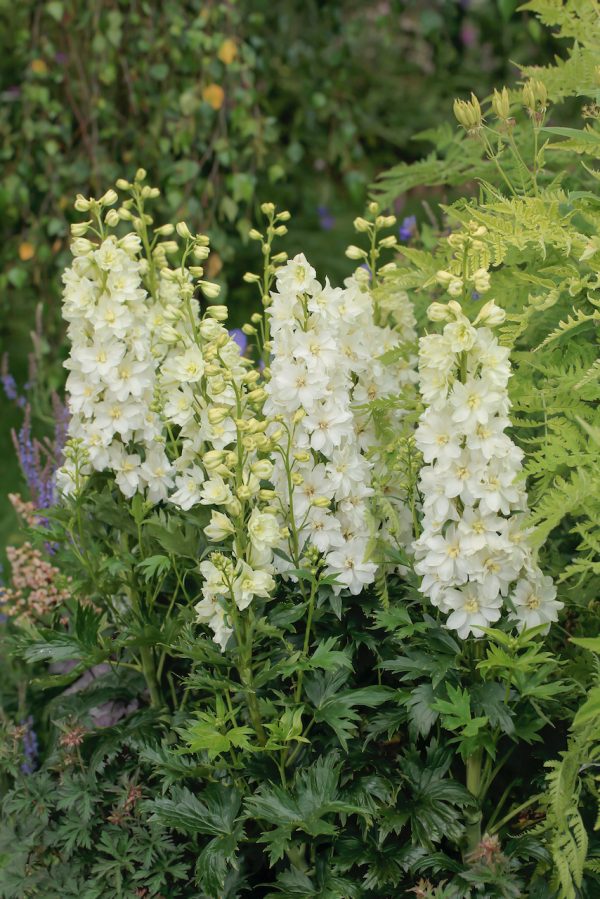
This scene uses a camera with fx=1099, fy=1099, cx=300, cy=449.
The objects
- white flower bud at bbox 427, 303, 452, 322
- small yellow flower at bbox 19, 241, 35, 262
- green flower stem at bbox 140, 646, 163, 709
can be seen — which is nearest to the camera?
white flower bud at bbox 427, 303, 452, 322

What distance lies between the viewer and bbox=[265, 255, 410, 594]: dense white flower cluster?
1866mm

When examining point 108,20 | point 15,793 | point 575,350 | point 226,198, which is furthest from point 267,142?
point 15,793

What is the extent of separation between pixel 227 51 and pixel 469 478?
118 inches

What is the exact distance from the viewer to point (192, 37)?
4.17m

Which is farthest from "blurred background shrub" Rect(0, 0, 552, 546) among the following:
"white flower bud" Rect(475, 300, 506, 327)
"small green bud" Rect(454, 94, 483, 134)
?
"white flower bud" Rect(475, 300, 506, 327)

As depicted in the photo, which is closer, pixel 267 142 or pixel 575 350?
pixel 575 350

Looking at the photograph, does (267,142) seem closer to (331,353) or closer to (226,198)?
(226,198)

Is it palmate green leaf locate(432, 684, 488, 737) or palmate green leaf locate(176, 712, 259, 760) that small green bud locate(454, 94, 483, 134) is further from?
palmate green leaf locate(176, 712, 259, 760)

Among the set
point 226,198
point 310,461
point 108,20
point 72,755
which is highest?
point 108,20

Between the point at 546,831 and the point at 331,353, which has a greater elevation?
the point at 331,353

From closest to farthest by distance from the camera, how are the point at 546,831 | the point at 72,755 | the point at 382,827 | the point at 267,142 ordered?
the point at 382,827
the point at 546,831
the point at 72,755
the point at 267,142

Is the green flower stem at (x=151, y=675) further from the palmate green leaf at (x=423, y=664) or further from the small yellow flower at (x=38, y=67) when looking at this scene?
the small yellow flower at (x=38, y=67)

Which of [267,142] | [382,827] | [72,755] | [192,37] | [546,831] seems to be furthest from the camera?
[267,142]

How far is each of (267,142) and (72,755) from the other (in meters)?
3.19
